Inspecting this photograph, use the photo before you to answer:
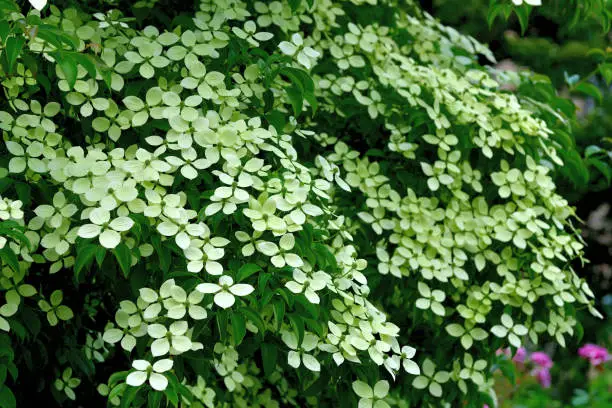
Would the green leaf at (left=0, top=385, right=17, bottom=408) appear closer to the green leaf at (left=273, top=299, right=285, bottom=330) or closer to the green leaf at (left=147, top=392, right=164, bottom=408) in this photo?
the green leaf at (left=147, top=392, right=164, bottom=408)

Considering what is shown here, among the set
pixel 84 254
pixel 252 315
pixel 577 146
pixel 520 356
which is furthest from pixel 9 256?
pixel 577 146

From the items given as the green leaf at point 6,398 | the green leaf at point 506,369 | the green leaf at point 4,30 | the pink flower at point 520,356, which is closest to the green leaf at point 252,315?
the green leaf at point 6,398

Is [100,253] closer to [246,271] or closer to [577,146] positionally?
[246,271]

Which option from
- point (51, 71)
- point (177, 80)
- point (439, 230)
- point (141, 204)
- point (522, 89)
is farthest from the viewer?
point (522, 89)

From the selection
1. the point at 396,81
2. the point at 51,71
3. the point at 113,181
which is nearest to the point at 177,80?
the point at 51,71

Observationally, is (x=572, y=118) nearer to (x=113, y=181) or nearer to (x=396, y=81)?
(x=396, y=81)

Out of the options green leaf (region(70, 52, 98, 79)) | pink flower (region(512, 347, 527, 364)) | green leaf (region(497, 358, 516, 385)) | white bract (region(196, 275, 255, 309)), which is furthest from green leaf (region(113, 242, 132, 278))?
pink flower (region(512, 347, 527, 364))

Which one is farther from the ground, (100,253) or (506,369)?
(100,253)
